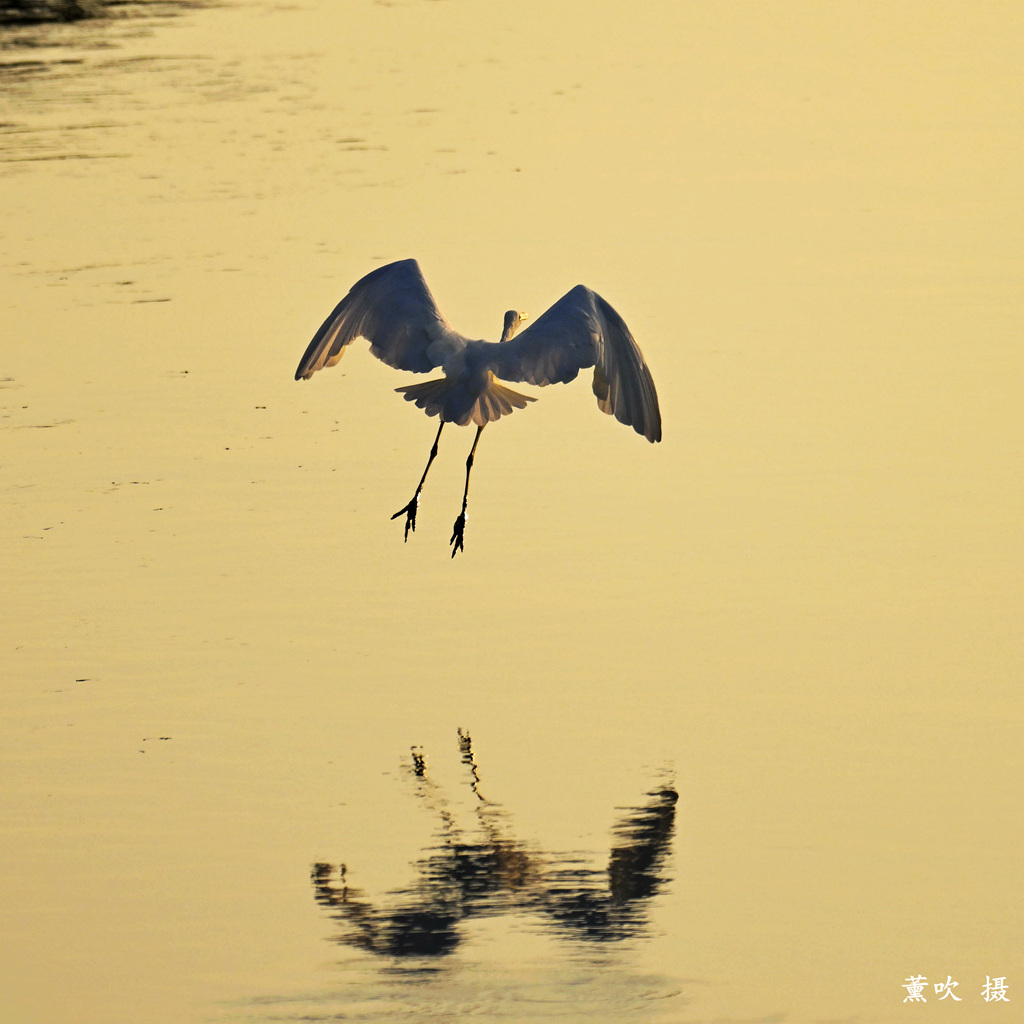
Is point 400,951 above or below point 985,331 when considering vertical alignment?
below

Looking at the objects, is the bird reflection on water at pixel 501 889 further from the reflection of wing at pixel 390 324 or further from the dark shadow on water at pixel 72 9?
the dark shadow on water at pixel 72 9

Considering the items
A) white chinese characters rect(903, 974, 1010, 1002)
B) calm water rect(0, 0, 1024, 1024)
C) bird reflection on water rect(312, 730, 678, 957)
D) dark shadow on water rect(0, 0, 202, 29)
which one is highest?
dark shadow on water rect(0, 0, 202, 29)

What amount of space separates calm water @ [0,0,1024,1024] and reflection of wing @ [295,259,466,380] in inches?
27.0

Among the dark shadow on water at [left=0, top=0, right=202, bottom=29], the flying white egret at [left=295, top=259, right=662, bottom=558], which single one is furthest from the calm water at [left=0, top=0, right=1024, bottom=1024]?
the dark shadow on water at [left=0, top=0, right=202, bottom=29]

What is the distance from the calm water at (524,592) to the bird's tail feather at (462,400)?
0.58 m

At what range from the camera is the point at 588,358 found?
11.4 metres

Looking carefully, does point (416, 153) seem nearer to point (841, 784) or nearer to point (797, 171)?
point (797, 171)

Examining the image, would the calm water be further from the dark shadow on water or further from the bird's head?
the dark shadow on water

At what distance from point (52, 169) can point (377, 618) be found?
11.5 metres

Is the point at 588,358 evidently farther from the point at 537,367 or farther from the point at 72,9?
the point at 72,9

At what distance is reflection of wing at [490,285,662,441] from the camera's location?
1136 centimetres

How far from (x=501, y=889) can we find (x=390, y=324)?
203 inches

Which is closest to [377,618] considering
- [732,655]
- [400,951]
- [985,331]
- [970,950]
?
[732,655]

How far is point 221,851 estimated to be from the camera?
7977 millimetres
